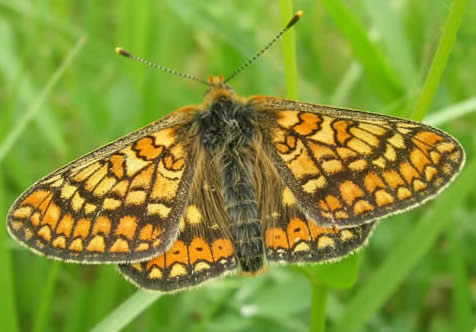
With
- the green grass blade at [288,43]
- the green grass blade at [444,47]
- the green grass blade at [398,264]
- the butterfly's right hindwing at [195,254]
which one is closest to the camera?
the green grass blade at [444,47]

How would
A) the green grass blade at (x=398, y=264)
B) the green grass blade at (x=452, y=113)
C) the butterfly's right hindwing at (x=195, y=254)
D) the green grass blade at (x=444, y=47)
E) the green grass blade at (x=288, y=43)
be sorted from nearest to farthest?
the green grass blade at (x=444, y=47)
the green grass blade at (x=288, y=43)
the butterfly's right hindwing at (x=195, y=254)
the green grass blade at (x=398, y=264)
the green grass blade at (x=452, y=113)

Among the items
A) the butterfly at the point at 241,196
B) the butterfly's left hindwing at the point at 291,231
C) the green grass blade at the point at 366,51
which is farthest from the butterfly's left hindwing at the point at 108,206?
the green grass blade at the point at 366,51

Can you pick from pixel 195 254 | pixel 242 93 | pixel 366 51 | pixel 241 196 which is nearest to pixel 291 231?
pixel 241 196

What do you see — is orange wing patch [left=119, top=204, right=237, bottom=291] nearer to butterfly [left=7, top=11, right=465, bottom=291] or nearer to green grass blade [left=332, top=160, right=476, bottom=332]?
butterfly [left=7, top=11, right=465, bottom=291]

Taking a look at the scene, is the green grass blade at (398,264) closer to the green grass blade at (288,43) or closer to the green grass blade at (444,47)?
the green grass blade at (444,47)

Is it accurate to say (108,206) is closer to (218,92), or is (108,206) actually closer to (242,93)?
(218,92)

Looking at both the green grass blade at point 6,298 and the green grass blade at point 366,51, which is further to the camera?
the green grass blade at point 366,51
